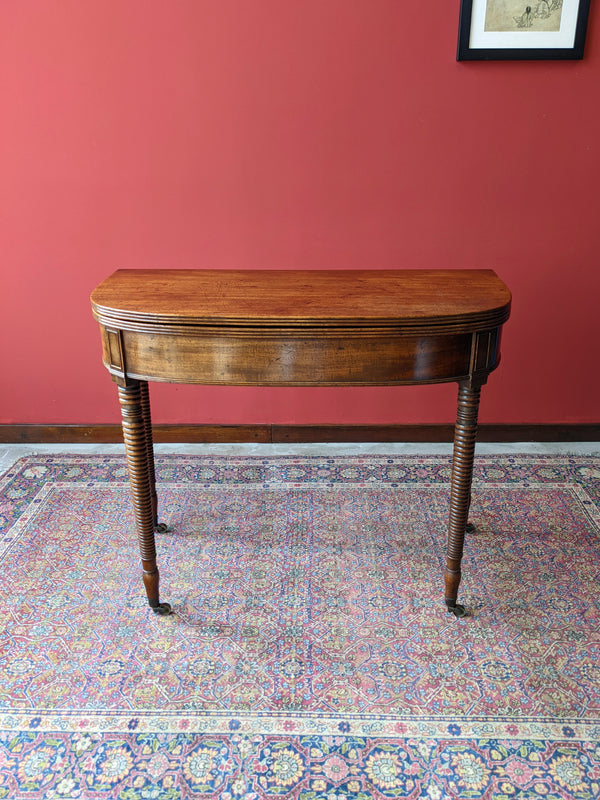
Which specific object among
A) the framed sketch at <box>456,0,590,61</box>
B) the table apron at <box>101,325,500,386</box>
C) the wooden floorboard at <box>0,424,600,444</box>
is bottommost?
the wooden floorboard at <box>0,424,600,444</box>

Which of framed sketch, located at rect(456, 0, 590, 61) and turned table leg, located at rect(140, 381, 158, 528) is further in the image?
framed sketch, located at rect(456, 0, 590, 61)

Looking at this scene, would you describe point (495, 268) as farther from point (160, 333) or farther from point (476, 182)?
point (160, 333)

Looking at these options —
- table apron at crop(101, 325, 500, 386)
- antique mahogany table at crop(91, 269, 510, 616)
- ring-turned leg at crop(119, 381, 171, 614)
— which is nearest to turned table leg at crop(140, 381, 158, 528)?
ring-turned leg at crop(119, 381, 171, 614)

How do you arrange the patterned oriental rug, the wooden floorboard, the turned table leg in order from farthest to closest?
the wooden floorboard < the turned table leg < the patterned oriental rug

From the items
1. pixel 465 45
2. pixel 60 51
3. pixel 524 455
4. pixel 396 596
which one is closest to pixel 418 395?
pixel 524 455

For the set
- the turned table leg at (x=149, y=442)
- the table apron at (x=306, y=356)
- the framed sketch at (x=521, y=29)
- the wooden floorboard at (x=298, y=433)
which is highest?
the framed sketch at (x=521, y=29)

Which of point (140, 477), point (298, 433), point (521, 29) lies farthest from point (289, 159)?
point (140, 477)

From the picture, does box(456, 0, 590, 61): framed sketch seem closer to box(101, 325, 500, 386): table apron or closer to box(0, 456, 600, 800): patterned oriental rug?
box(101, 325, 500, 386): table apron

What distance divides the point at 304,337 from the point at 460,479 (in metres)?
0.69

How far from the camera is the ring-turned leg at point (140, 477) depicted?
6.67 feet

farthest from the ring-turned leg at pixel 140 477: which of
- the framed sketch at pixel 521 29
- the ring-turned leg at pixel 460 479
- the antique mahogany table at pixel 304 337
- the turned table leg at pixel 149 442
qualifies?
the framed sketch at pixel 521 29

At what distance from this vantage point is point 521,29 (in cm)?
286

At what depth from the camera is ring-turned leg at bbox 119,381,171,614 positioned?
6.67 ft

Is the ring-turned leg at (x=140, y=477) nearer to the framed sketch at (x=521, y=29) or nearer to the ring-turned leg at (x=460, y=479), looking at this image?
the ring-turned leg at (x=460, y=479)
